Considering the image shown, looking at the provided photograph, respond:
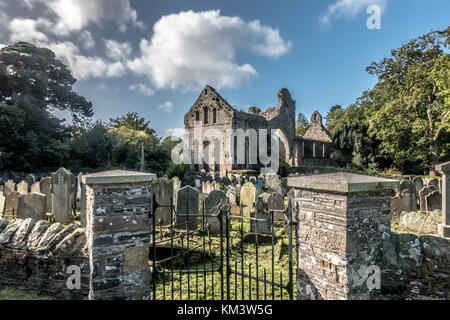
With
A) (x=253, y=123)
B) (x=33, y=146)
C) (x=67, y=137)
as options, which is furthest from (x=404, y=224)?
(x=67, y=137)

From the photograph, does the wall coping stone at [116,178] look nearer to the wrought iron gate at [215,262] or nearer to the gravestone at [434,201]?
the wrought iron gate at [215,262]

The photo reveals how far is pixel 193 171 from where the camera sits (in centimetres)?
2502

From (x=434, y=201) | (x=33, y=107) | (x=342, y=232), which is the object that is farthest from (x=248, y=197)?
(x=33, y=107)

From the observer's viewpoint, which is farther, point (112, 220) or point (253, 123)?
point (253, 123)

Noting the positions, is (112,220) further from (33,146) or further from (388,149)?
(388,149)

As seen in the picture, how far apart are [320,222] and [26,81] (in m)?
31.8

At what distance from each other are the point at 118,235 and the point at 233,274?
9.05 ft

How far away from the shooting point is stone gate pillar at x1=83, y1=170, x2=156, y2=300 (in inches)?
119

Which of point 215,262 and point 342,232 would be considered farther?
point 215,262

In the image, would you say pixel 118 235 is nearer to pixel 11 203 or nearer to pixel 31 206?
pixel 31 206

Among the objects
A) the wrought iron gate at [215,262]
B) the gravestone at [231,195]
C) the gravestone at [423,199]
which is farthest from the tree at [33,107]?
the gravestone at [423,199]

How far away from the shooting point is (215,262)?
5.38m

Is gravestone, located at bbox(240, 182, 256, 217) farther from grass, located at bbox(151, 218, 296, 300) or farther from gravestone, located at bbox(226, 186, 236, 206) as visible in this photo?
grass, located at bbox(151, 218, 296, 300)

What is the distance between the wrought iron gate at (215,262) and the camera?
3.40 m
